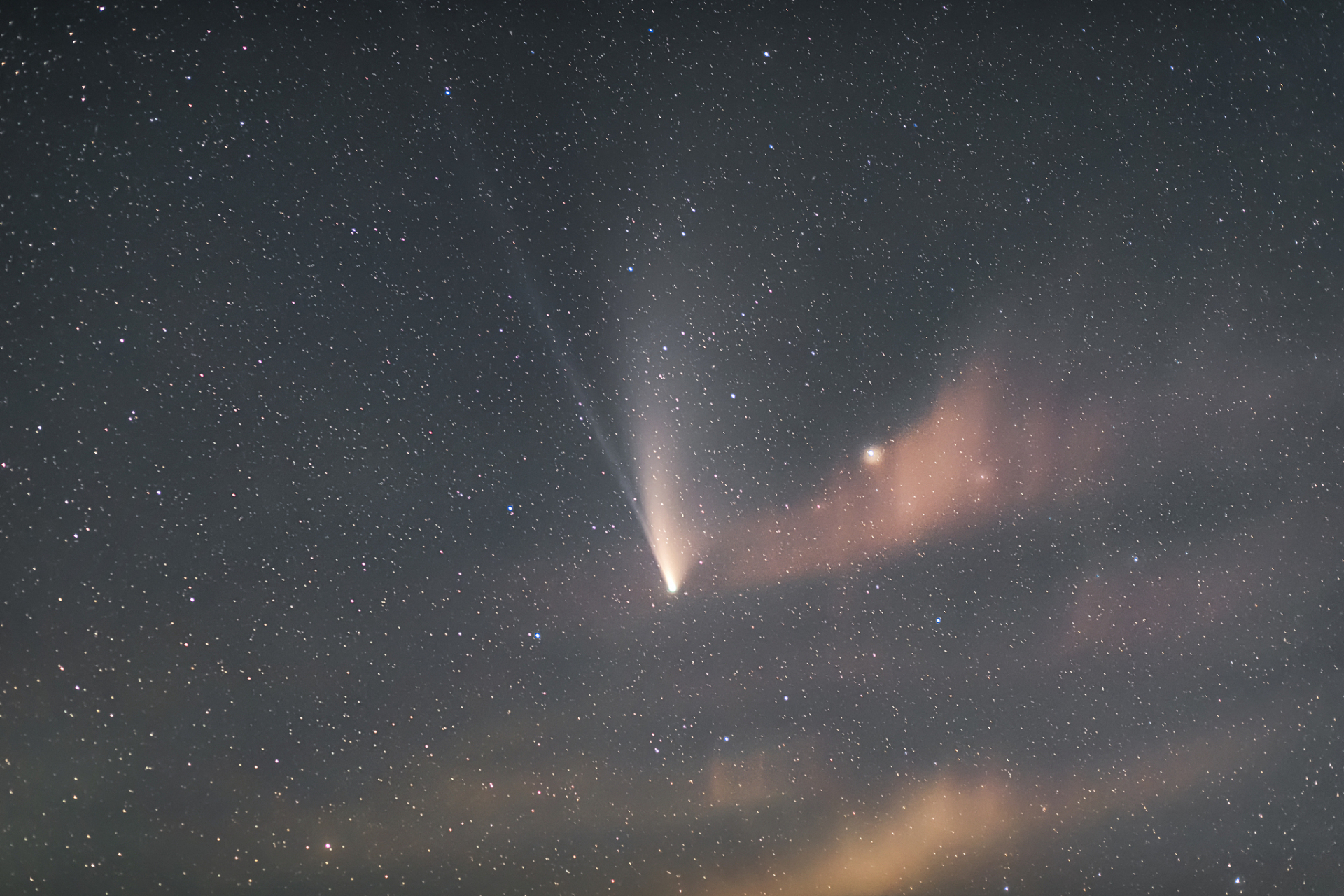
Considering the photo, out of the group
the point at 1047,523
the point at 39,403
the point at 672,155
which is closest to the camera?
the point at 39,403

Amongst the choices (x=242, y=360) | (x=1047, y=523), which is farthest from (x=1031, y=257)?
(x=242, y=360)

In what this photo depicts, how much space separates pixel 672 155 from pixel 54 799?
0.94 meters

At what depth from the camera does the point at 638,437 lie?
94 cm

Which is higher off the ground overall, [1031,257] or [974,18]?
[974,18]

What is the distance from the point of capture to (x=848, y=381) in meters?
0.99

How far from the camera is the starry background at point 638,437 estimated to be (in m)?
0.84

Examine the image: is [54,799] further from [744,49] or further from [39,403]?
[744,49]

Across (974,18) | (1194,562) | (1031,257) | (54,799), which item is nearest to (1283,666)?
(1194,562)

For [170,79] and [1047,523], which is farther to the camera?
[1047,523]

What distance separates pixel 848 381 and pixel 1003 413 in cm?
20

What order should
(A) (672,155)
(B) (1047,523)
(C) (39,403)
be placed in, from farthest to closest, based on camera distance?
(B) (1047,523) → (A) (672,155) → (C) (39,403)

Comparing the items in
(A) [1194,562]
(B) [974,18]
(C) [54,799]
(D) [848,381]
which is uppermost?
(B) [974,18]

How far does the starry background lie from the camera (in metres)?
0.84

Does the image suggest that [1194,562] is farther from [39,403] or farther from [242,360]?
[39,403]
